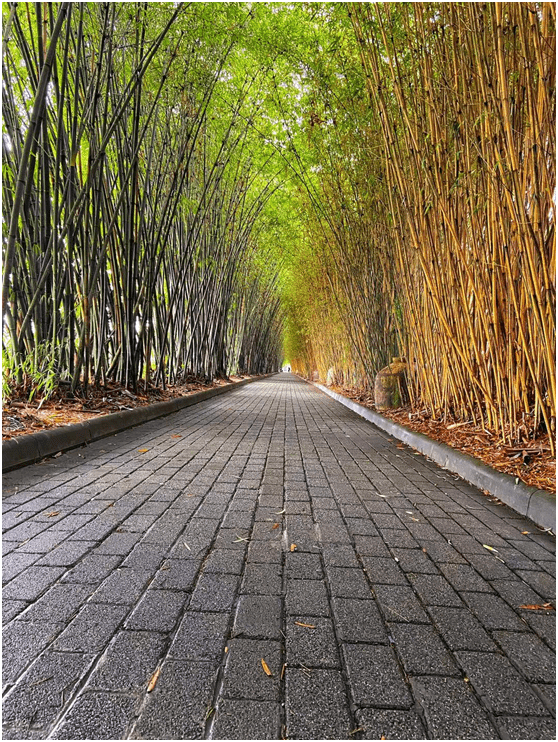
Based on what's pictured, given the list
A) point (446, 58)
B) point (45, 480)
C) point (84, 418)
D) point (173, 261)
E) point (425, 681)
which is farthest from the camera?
point (173, 261)

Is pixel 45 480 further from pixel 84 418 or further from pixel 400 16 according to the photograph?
pixel 400 16

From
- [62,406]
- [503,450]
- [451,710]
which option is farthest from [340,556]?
[62,406]

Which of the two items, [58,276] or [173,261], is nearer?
[58,276]

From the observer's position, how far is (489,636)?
111 centimetres

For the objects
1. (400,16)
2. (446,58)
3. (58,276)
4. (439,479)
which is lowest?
(439,479)

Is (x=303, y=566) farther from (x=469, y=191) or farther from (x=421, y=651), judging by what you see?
(x=469, y=191)

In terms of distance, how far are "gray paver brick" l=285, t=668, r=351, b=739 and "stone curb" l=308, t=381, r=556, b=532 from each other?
53.4 inches

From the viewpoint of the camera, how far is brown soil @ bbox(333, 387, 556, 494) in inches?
86.3

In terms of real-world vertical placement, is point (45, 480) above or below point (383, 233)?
below

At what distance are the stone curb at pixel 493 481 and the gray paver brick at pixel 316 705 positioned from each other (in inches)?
53.4

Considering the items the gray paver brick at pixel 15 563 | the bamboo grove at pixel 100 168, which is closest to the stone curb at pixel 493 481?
the gray paver brick at pixel 15 563

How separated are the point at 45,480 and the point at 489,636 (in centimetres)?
219

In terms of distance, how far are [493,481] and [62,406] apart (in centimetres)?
343

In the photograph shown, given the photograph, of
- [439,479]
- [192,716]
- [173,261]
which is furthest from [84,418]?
[173,261]
